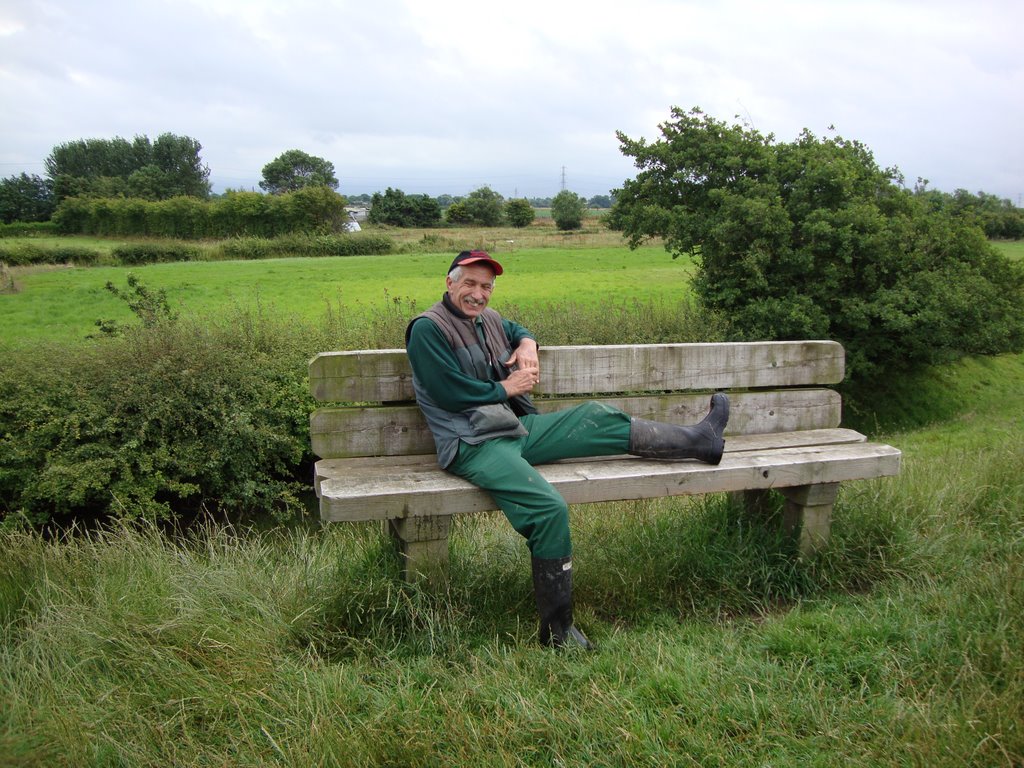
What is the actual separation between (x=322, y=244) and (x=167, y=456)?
34.9m

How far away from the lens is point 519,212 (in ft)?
215

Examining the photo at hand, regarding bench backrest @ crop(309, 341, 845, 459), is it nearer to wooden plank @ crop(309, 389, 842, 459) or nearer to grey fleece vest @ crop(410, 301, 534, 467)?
wooden plank @ crop(309, 389, 842, 459)

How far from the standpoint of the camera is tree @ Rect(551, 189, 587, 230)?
2361 inches

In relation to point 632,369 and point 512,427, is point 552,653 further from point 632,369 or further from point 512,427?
point 632,369

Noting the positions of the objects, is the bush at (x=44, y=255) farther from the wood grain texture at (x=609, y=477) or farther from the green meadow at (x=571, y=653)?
the wood grain texture at (x=609, y=477)

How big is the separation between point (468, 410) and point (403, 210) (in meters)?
62.7

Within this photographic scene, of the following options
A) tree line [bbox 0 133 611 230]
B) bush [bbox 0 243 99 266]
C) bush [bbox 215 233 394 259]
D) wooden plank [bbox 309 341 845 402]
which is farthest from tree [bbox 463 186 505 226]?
wooden plank [bbox 309 341 845 402]

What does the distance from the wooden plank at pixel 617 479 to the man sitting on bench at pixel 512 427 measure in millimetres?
104

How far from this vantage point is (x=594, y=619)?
11.8 ft

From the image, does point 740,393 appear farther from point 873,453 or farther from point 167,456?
point 167,456

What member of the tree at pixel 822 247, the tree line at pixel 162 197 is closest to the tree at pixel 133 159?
the tree line at pixel 162 197

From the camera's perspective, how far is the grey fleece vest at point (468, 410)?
3.75 metres

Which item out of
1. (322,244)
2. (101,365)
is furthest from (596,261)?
(101,365)

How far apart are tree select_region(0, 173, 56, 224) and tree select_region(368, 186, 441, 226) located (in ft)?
84.4
